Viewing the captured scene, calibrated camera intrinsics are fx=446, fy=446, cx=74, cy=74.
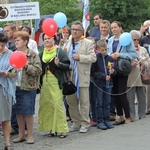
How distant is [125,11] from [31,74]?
904 inches

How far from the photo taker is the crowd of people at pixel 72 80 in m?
7.28

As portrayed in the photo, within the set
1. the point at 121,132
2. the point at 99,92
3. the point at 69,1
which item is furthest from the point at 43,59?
the point at 69,1

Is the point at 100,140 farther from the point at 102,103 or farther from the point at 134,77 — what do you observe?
the point at 134,77

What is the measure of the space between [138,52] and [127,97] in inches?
38.6

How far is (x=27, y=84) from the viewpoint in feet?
24.1

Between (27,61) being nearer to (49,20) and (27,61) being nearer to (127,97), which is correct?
(49,20)

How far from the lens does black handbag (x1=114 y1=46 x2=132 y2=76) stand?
8.61 m

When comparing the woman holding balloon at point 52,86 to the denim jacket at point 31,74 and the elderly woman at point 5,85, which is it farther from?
the elderly woman at point 5,85

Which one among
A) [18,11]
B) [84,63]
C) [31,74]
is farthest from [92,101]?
[18,11]

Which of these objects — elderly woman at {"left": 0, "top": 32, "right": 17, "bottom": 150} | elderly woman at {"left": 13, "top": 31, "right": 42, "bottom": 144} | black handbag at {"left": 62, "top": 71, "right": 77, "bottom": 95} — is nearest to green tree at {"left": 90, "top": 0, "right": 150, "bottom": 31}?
black handbag at {"left": 62, "top": 71, "right": 77, "bottom": 95}

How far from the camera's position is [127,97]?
30.1ft

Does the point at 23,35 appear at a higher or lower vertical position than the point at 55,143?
higher

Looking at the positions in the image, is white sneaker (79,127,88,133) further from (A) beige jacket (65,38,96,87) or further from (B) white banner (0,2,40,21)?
(B) white banner (0,2,40,21)

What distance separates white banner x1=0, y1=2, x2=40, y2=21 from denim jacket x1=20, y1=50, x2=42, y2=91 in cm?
419
